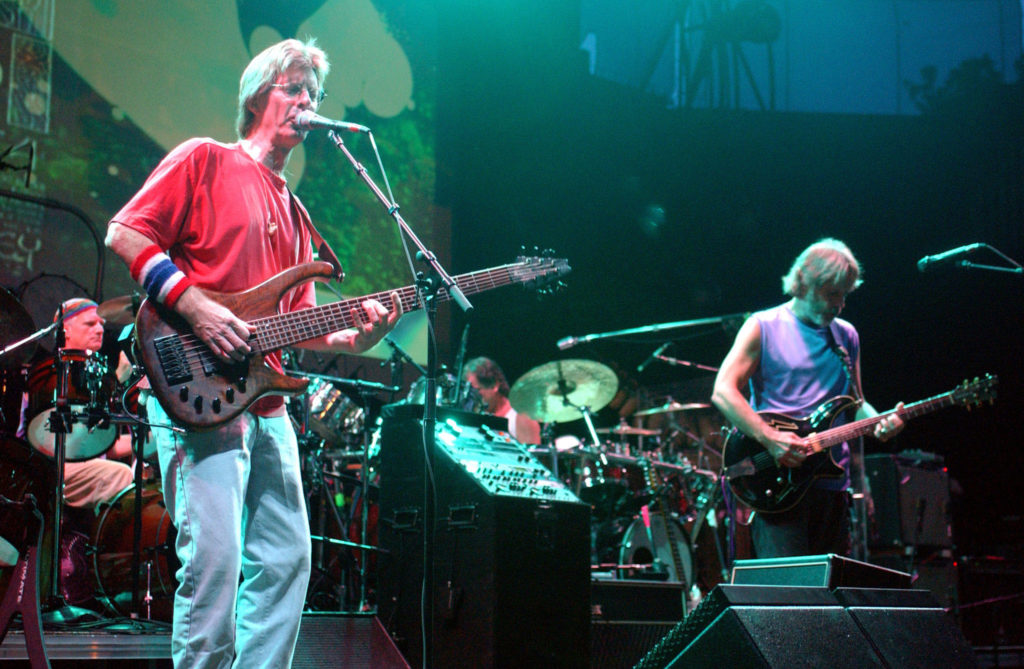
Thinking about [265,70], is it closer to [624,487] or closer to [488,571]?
[488,571]

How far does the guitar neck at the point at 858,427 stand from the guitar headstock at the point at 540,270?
1363 millimetres

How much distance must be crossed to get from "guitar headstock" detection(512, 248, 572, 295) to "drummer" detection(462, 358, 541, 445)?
3.67 metres

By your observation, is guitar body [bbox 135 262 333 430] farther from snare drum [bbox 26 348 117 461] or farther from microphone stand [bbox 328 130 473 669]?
snare drum [bbox 26 348 117 461]

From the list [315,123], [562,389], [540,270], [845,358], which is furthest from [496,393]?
[315,123]

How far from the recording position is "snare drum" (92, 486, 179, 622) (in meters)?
4.60

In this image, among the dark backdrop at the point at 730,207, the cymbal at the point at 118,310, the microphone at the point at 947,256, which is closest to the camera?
the microphone at the point at 947,256

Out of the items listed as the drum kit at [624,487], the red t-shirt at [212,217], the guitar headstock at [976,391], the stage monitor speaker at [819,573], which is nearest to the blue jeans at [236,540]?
the red t-shirt at [212,217]

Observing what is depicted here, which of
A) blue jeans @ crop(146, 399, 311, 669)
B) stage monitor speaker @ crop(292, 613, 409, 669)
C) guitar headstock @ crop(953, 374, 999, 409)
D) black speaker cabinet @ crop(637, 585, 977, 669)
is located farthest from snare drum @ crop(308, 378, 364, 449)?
guitar headstock @ crop(953, 374, 999, 409)

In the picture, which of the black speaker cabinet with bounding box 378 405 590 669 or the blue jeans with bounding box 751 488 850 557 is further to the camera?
the blue jeans with bounding box 751 488 850 557

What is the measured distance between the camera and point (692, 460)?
8.58m

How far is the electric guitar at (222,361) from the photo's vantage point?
2346 millimetres

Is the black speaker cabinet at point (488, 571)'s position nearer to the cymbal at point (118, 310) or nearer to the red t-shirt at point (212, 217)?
the red t-shirt at point (212, 217)

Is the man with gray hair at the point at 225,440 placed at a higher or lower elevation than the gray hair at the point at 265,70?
lower

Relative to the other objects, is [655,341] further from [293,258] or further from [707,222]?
[293,258]
